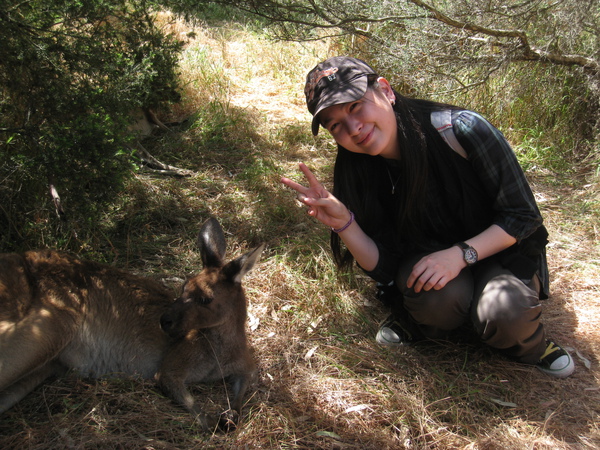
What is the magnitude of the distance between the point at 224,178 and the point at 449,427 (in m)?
3.30

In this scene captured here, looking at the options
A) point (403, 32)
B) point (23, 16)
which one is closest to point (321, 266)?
point (23, 16)

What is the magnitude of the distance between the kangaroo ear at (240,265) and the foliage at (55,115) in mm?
1179

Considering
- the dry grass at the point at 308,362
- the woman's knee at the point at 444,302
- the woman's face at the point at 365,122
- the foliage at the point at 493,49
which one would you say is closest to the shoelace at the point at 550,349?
the dry grass at the point at 308,362

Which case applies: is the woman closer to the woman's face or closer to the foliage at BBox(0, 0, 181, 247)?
the woman's face

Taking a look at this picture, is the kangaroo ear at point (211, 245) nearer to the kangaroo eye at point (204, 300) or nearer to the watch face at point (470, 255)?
the kangaroo eye at point (204, 300)

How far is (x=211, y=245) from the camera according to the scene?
127 inches

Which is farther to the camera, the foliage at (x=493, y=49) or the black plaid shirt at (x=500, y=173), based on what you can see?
the foliage at (x=493, y=49)

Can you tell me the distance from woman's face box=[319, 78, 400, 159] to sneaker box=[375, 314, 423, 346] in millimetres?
1226

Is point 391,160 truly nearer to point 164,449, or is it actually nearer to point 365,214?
point 365,214

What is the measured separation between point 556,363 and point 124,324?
263 cm

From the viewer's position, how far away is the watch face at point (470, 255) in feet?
9.14

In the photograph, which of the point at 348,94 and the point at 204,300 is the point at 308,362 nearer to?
the point at 204,300

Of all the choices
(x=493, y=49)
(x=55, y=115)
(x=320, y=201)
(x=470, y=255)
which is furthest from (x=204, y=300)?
(x=493, y=49)

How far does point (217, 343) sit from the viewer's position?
3010 millimetres
